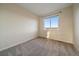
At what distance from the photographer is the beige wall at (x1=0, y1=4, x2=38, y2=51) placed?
106 inches

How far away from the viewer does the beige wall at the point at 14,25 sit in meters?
2.70

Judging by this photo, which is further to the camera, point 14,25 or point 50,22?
point 50,22

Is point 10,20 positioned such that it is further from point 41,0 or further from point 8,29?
point 41,0

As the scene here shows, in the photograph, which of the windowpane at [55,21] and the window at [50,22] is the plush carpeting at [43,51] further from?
the window at [50,22]

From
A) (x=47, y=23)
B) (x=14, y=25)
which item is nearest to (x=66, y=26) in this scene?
(x=47, y=23)

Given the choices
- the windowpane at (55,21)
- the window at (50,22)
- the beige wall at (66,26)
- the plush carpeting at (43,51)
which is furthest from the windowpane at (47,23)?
the plush carpeting at (43,51)

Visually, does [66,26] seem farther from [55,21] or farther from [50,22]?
[50,22]

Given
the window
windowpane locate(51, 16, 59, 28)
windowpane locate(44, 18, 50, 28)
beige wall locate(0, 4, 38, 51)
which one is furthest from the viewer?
windowpane locate(44, 18, 50, 28)

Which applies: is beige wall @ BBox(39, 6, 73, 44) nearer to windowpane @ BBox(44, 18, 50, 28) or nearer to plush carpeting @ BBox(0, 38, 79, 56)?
plush carpeting @ BBox(0, 38, 79, 56)

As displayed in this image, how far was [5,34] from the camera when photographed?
2779 millimetres

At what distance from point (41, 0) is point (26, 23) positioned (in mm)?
2773

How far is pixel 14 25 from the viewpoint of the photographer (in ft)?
10.5

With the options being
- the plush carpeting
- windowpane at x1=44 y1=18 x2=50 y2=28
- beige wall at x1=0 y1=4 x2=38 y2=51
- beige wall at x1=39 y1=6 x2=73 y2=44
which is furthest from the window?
the plush carpeting

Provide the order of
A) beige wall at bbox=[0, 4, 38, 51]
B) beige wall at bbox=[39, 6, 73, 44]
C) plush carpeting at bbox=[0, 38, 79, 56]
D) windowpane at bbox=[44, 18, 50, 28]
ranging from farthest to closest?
windowpane at bbox=[44, 18, 50, 28], beige wall at bbox=[39, 6, 73, 44], beige wall at bbox=[0, 4, 38, 51], plush carpeting at bbox=[0, 38, 79, 56]
